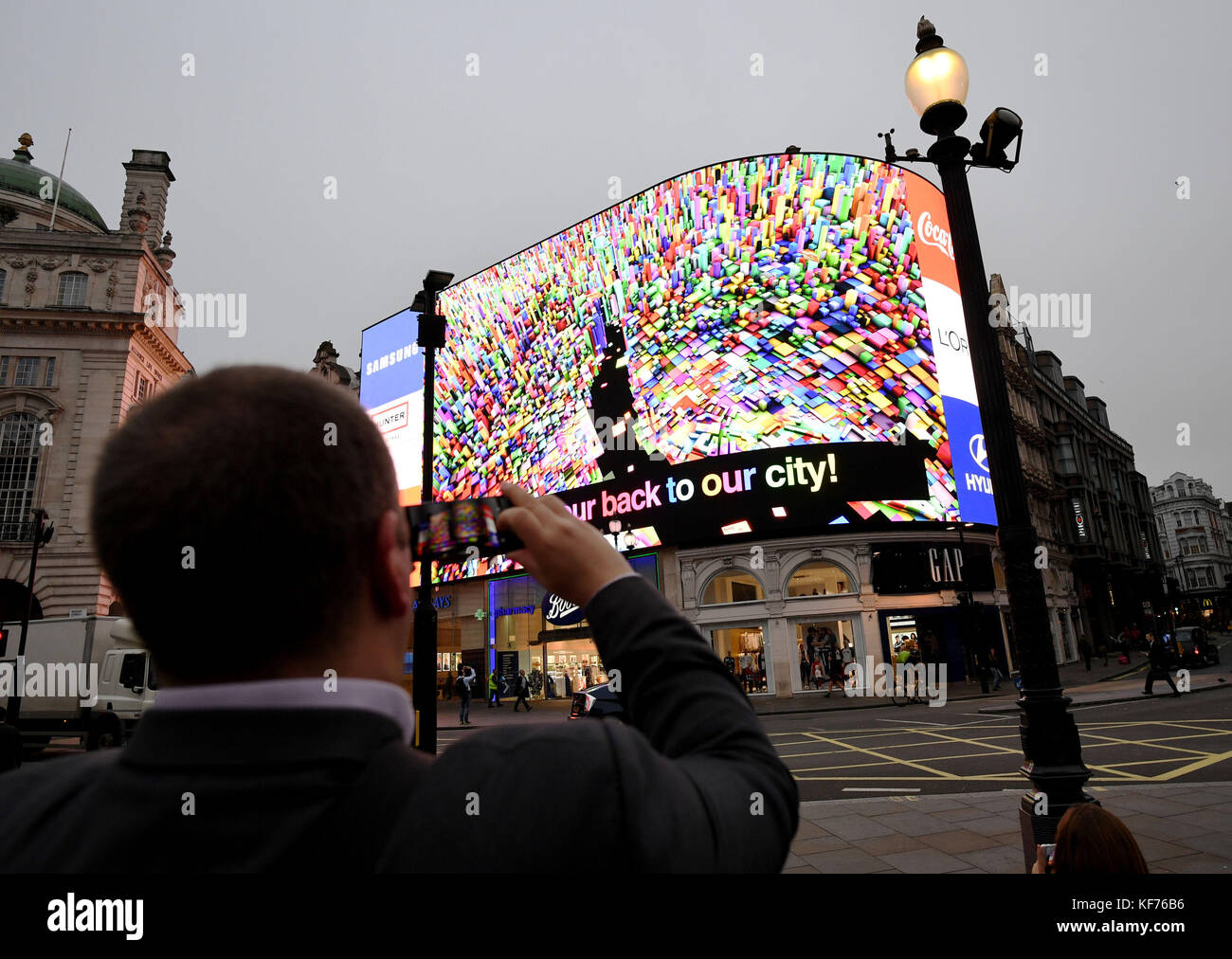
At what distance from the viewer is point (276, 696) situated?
92 cm

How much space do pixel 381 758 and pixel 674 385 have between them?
3318 centimetres

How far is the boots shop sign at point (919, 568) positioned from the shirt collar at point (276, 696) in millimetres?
31448

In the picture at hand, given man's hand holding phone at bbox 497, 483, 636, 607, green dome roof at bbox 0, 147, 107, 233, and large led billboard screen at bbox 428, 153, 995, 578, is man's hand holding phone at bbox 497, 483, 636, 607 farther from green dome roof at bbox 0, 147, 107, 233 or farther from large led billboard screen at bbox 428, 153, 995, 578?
green dome roof at bbox 0, 147, 107, 233

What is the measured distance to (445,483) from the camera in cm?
4159

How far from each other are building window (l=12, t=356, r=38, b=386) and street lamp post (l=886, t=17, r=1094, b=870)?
4600 centimetres

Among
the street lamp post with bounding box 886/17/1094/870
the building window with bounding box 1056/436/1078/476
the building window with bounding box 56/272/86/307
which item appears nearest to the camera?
the street lamp post with bounding box 886/17/1094/870

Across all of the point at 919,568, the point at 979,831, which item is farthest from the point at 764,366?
the point at 979,831

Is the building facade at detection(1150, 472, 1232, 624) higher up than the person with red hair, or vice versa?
the building facade at detection(1150, 472, 1232, 624)

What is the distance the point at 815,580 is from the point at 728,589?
12.8 ft

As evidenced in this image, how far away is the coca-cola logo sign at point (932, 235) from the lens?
33531mm

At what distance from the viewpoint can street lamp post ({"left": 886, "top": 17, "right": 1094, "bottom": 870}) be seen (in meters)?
5.14

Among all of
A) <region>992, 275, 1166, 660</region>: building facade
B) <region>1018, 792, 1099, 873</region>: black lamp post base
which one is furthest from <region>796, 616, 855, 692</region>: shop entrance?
<region>1018, 792, 1099, 873</region>: black lamp post base

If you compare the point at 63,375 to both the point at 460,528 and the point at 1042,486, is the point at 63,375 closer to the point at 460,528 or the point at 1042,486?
the point at 460,528

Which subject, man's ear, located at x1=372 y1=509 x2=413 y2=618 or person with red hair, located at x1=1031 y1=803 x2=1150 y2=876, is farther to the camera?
person with red hair, located at x1=1031 y1=803 x2=1150 y2=876
